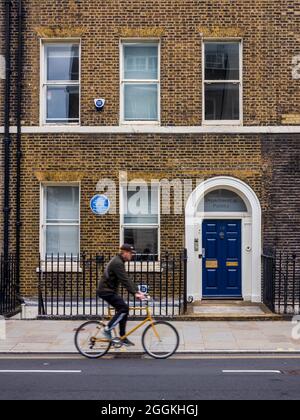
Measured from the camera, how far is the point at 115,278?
10.6m

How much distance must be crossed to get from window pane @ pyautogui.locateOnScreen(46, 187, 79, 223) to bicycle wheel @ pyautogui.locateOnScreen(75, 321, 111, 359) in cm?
602

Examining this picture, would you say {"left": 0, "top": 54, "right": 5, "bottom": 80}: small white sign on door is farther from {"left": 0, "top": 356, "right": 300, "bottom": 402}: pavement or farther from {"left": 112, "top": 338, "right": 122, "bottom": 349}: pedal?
{"left": 112, "top": 338, "right": 122, "bottom": 349}: pedal

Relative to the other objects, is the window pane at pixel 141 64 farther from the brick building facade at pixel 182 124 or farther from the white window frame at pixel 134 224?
the white window frame at pixel 134 224

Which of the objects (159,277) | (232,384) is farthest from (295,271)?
(232,384)

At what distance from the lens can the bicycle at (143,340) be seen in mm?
10289

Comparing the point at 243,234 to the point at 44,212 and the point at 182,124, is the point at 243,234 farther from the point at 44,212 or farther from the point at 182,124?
the point at 44,212

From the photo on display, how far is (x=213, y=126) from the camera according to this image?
15.9 m

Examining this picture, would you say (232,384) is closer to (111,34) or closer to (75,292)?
(75,292)

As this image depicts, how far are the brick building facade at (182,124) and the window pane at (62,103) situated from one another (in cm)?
25

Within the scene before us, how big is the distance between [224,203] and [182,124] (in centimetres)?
220

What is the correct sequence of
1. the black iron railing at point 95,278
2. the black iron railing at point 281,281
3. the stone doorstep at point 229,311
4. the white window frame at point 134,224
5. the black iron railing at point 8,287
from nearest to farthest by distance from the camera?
1. the stone doorstep at point 229,311
2. the black iron railing at point 281,281
3. the black iron railing at point 8,287
4. the black iron railing at point 95,278
5. the white window frame at point 134,224

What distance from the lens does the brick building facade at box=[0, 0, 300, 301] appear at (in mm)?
15820

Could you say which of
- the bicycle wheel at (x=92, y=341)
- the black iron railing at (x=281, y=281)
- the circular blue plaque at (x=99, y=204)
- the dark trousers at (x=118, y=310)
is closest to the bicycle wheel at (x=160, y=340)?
the dark trousers at (x=118, y=310)

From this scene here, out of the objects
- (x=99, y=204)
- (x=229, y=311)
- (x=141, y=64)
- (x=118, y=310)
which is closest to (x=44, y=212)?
(x=99, y=204)
